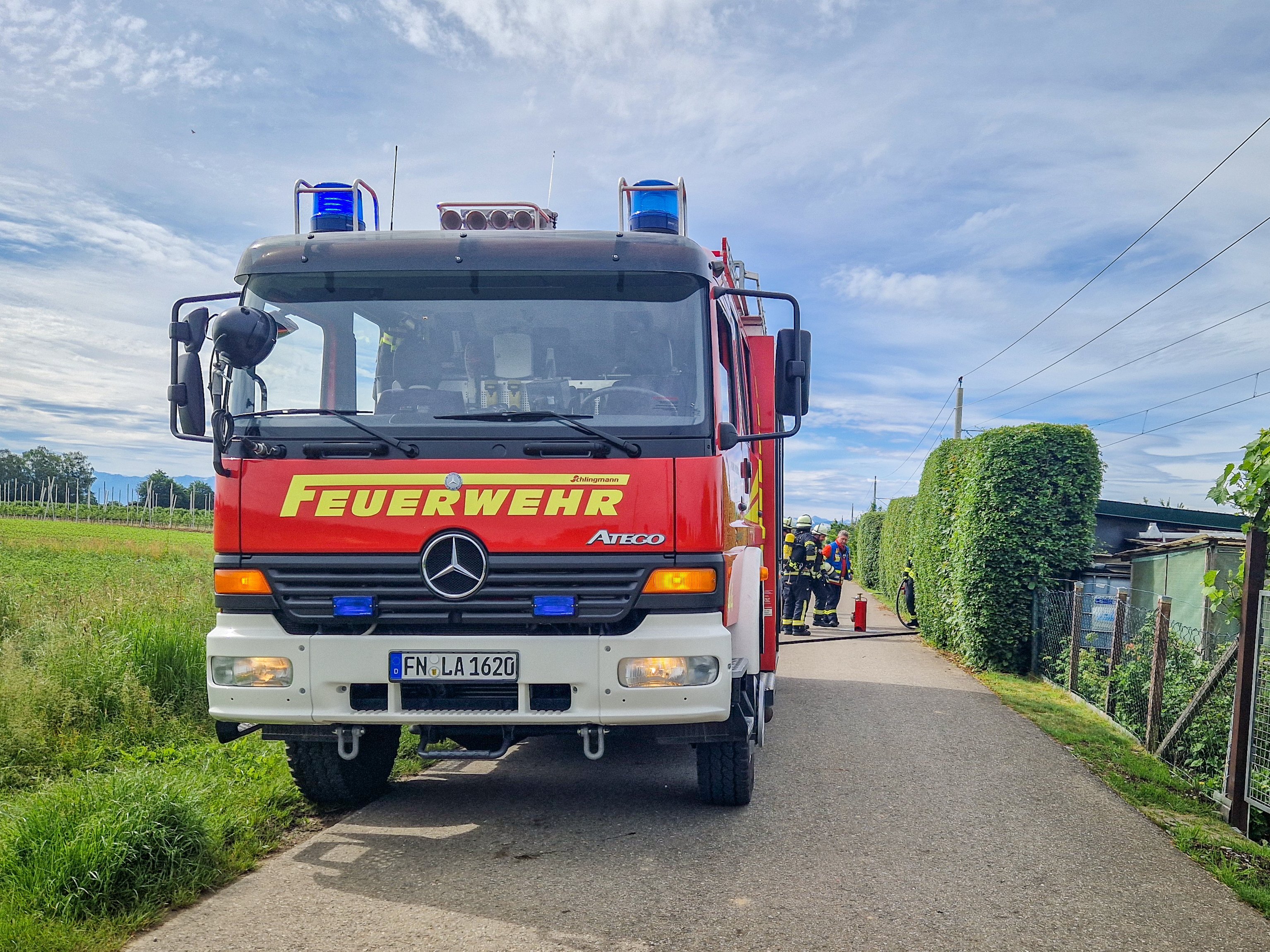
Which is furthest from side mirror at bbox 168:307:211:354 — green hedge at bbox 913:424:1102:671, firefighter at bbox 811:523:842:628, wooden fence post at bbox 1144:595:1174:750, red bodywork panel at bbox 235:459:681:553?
firefighter at bbox 811:523:842:628

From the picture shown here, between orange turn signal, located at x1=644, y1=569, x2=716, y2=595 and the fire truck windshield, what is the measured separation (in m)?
0.61

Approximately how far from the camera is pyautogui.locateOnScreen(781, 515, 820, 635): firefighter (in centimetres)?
1538

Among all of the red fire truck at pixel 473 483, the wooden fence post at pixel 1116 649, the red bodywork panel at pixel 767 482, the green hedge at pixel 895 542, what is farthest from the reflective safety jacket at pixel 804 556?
the red fire truck at pixel 473 483

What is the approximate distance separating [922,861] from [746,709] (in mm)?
1063

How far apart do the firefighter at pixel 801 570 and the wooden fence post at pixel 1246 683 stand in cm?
980

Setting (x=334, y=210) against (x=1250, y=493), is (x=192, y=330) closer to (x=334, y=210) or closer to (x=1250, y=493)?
(x=334, y=210)

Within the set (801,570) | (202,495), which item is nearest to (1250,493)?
(801,570)

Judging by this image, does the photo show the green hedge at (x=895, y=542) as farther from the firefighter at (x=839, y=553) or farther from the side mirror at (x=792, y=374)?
the side mirror at (x=792, y=374)

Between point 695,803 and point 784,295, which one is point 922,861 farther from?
point 784,295

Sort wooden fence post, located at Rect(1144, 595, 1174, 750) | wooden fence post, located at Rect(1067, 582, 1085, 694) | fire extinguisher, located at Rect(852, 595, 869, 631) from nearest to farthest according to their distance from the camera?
wooden fence post, located at Rect(1144, 595, 1174, 750), wooden fence post, located at Rect(1067, 582, 1085, 694), fire extinguisher, located at Rect(852, 595, 869, 631)

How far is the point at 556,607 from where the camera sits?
13.9 feet

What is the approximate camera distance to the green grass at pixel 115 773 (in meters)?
3.72

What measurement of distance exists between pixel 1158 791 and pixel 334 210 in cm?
589

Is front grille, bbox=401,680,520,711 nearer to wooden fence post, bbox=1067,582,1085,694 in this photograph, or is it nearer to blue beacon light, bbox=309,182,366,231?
blue beacon light, bbox=309,182,366,231
